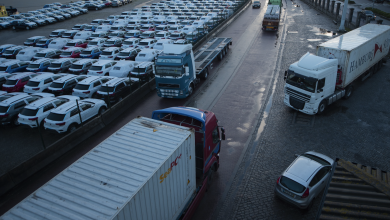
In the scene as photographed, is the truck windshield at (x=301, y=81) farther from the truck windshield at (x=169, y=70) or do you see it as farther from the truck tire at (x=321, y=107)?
the truck windshield at (x=169, y=70)

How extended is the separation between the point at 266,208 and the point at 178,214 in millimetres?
3655

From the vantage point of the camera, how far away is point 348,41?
59.8 ft

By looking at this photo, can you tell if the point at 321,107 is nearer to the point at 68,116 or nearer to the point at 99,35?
the point at 68,116

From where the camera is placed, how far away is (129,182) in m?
6.36

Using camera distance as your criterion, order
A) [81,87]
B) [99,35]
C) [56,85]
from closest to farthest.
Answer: [81,87] → [56,85] → [99,35]

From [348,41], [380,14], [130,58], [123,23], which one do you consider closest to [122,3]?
[123,23]

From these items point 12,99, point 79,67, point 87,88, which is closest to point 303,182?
point 87,88

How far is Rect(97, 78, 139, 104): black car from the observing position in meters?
18.0

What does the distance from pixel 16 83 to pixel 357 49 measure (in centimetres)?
2349

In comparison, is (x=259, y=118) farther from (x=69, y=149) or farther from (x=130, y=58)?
(x=130, y=58)

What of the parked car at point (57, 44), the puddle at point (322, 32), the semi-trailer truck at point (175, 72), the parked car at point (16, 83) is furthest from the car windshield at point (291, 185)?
the parked car at point (57, 44)

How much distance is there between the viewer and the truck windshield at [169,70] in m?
17.9

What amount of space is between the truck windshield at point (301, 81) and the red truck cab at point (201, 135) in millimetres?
7174

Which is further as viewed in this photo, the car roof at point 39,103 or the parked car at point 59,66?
the parked car at point 59,66
